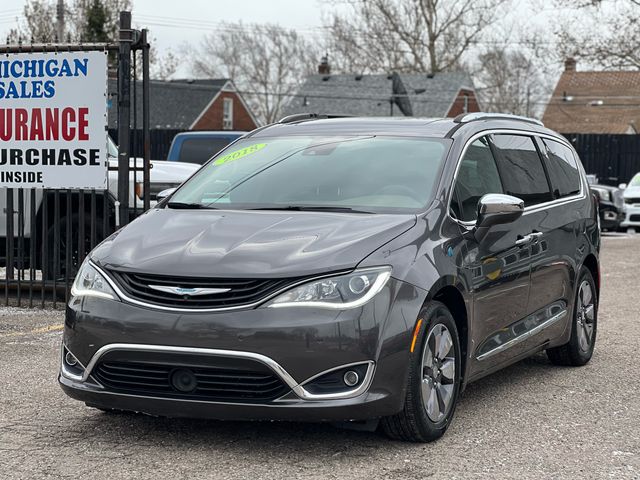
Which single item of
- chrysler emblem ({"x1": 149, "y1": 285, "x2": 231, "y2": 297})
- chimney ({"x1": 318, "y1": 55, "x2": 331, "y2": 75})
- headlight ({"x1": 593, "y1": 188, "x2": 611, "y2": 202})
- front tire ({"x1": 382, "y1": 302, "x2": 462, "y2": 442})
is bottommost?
headlight ({"x1": 593, "y1": 188, "x2": 611, "y2": 202})

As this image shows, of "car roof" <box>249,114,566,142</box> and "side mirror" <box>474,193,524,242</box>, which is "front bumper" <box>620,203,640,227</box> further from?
"side mirror" <box>474,193,524,242</box>

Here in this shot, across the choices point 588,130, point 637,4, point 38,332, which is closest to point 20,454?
point 38,332

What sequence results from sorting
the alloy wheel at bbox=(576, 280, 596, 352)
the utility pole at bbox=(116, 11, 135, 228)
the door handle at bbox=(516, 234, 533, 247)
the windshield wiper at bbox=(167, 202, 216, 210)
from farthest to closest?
the utility pole at bbox=(116, 11, 135, 228)
the alloy wheel at bbox=(576, 280, 596, 352)
the door handle at bbox=(516, 234, 533, 247)
the windshield wiper at bbox=(167, 202, 216, 210)

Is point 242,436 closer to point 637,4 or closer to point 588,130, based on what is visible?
point 637,4

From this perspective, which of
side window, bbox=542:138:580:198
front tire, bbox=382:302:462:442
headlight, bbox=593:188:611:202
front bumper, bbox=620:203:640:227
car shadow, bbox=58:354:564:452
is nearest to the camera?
front tire, bbox=382:302:462:442

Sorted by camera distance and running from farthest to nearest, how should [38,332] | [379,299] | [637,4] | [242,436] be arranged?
1. [637,4]
2. [38,332]
3. [242,436]
4. [379,299]

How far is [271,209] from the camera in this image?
20.1ft

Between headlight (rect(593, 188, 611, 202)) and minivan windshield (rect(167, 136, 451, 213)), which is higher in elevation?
minivan windshield (rect(167, 136, 451, 213))

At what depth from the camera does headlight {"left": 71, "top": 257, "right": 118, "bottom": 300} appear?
539 centimetres

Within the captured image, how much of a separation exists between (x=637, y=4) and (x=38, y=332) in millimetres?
35936

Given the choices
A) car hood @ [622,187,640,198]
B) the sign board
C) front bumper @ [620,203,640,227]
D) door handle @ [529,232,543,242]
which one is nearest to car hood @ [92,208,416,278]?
door handle @ [529,232,543,242]

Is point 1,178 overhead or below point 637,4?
below

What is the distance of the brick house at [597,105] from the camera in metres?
74.6

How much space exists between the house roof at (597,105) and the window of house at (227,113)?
20904 mm
